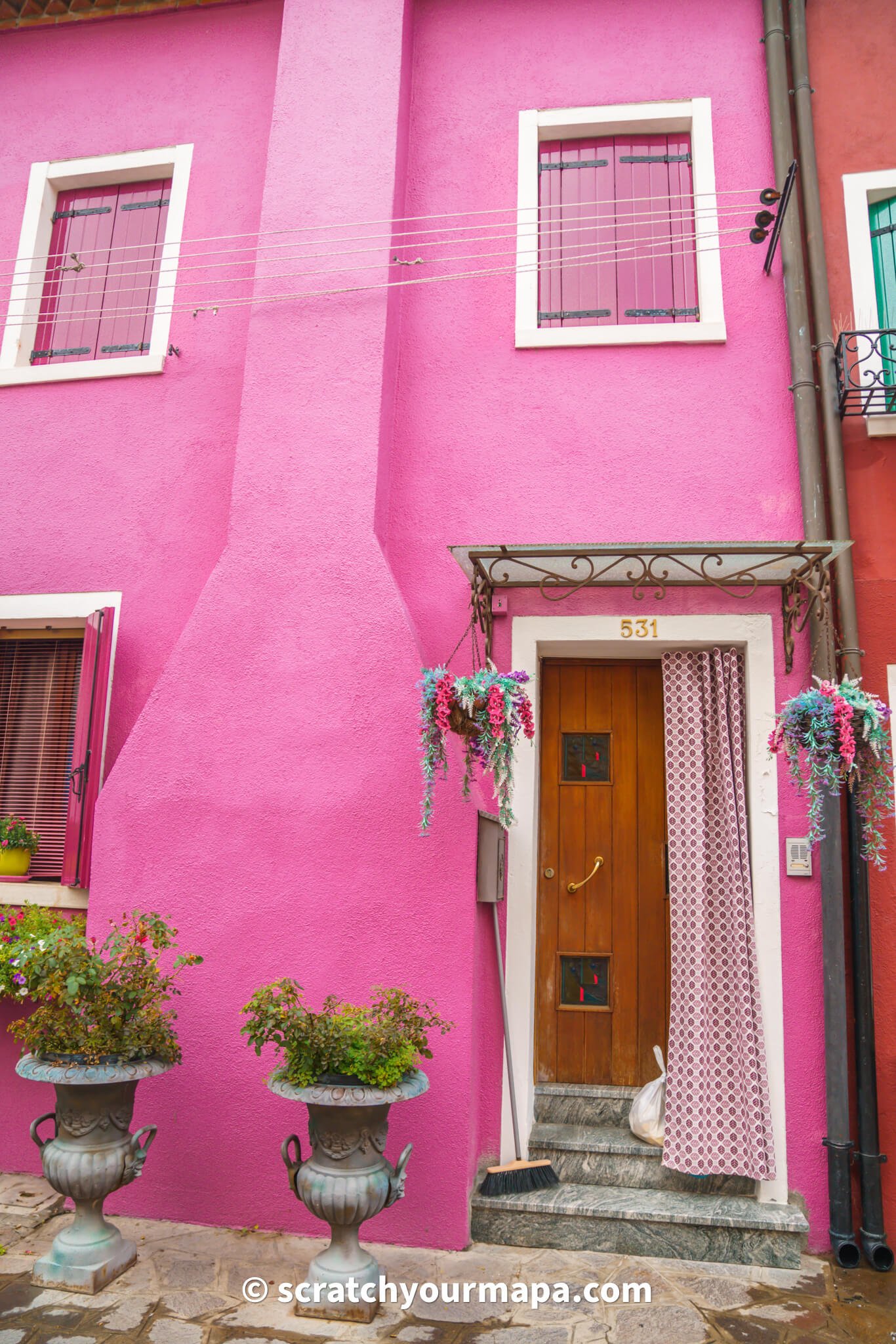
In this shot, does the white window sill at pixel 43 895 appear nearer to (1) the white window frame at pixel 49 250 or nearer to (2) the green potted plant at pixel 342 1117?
(2) the green potted plant at pixel 342 1117

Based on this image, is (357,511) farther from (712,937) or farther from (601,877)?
(712,937)

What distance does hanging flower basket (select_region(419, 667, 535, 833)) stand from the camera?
155 inches

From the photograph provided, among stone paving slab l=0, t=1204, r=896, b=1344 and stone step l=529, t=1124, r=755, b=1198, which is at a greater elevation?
stone step l=529, t=1124, r=755, b=1198

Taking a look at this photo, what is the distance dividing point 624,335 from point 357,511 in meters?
1.75

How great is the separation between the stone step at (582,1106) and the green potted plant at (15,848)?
9.75 ft

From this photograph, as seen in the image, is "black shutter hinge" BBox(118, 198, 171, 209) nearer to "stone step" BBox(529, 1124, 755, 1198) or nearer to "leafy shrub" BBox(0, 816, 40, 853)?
"leafy shrub" BBox(0, 816, 40, 853)

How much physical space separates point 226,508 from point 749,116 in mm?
3723

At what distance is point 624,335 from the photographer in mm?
5070

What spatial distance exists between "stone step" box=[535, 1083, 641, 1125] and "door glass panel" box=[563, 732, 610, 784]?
1.57 meters

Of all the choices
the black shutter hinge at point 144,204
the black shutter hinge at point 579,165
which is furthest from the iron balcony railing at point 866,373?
the black shutter hinge at point 144,204

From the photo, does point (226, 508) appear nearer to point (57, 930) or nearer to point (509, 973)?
point (57, 930)

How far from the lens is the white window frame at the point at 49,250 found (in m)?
5.62

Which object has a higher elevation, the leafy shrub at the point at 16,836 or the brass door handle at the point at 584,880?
the leafy shrub at the point at 16,836

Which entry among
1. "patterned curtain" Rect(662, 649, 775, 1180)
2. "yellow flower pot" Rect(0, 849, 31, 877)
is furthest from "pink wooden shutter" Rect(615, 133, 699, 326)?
"yellow flower pot" Rect(0, 849, 31, 877)
